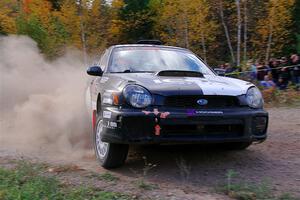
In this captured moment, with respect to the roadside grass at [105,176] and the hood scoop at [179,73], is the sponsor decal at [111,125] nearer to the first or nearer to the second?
the roadside grass at [105,176]

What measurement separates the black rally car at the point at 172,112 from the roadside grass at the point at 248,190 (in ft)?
2.07

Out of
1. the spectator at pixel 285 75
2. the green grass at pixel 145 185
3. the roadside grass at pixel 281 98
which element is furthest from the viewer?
the spectator at pixel 285 75

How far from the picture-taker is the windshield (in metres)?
6.95

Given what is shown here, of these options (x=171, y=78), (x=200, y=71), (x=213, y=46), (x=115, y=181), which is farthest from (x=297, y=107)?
(x=213, y=46)

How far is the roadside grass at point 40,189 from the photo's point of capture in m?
4.86

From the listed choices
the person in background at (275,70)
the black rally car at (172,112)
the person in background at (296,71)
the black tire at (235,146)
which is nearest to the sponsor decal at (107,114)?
the black rally car at (172,112)

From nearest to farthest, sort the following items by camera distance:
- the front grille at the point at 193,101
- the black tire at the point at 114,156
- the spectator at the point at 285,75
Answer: the front grille at the point at 193,101 < the black tire at the point at 114,156 < the spectator at the point at 285,75

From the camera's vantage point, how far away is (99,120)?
633 centimetres

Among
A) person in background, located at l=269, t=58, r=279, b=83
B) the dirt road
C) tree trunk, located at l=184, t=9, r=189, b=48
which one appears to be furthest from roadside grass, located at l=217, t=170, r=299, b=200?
tree trunk, located at l=184, t=9, r=189, b=48

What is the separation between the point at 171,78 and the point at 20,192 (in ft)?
7.44

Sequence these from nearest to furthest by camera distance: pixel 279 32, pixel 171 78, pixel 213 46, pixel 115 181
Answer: pixel 115 181 < pixel 171 78 < pixel 279 32 < pixel 213 46

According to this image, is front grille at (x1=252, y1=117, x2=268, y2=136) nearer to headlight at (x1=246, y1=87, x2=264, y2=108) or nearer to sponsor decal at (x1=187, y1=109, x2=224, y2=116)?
headlight at (x1=246, y1=87, x2=264, y2=108)

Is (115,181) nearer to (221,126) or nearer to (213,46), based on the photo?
(221,126)

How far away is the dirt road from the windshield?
1.14m
